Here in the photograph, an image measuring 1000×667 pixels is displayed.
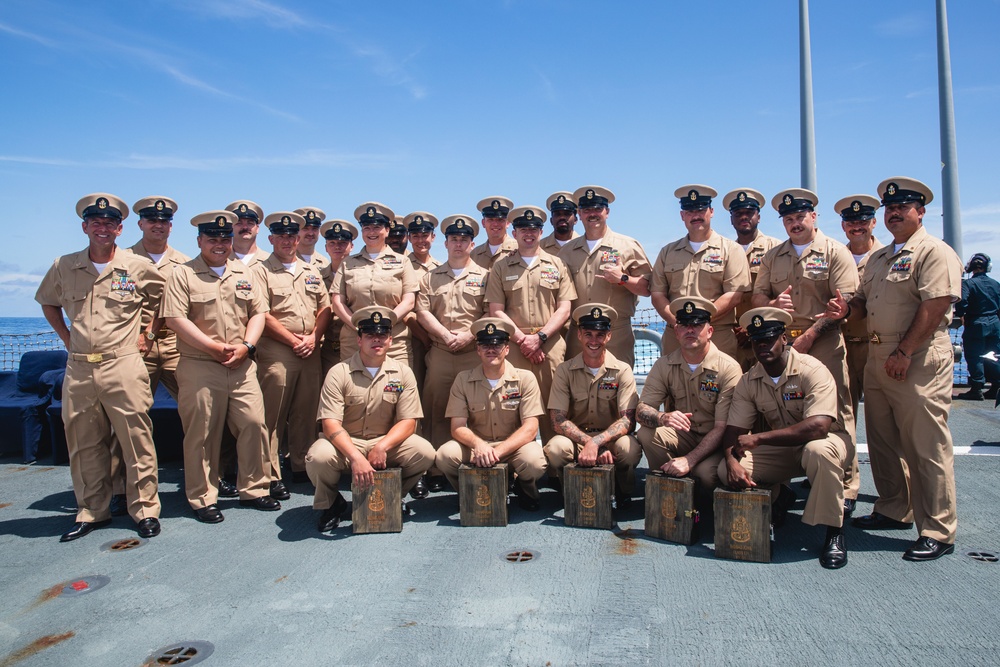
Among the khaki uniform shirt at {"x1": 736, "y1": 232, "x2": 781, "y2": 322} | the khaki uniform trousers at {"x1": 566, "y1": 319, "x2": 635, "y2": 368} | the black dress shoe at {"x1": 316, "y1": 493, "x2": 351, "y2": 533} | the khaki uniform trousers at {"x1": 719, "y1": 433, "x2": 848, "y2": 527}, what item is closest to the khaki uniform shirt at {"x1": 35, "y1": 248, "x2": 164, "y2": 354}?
the black dress shoe at {"x1": 316, "y1": 493, "x2": 351, "y2": 533}

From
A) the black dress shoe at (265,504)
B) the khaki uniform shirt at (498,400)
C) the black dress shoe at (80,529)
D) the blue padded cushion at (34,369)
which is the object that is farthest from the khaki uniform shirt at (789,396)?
the blue padded cushion at (34,369)

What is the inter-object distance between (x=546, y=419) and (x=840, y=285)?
7.31 feet

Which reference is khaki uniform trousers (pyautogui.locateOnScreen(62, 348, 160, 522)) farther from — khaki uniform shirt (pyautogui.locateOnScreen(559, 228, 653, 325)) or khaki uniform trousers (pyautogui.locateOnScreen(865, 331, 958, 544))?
khaki uniform trousers (pyautogui.locateOnScreen(865, 331, 958, 544))

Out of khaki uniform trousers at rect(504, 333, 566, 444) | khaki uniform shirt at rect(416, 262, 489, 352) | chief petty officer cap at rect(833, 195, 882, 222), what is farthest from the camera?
khaki uniform shirt at rect(416, 262, 489, 352)

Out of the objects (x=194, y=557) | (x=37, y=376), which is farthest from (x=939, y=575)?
(x=37, y=376)

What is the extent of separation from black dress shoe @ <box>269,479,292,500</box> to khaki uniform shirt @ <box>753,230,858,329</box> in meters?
3.81

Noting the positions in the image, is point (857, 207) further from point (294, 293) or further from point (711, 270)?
point (294, 293)

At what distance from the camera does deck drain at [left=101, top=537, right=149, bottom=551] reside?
13.6 feet

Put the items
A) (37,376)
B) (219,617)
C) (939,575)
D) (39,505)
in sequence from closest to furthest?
(219,617), (939,575), (39,505), (37,376)

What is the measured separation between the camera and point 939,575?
11.2 ft

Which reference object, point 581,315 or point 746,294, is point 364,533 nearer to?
point 581,315

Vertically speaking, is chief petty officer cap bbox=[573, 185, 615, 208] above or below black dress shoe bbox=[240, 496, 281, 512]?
above

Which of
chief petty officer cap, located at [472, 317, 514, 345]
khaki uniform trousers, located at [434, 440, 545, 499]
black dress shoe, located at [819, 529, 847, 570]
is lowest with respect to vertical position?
black dress shoe, located at [819, 529, 847, 570]

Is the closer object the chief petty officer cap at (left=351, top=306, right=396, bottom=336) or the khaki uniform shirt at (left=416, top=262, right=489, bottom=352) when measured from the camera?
the chief petty officer cap at (left=351, top=306, right=396, bottom=336)
